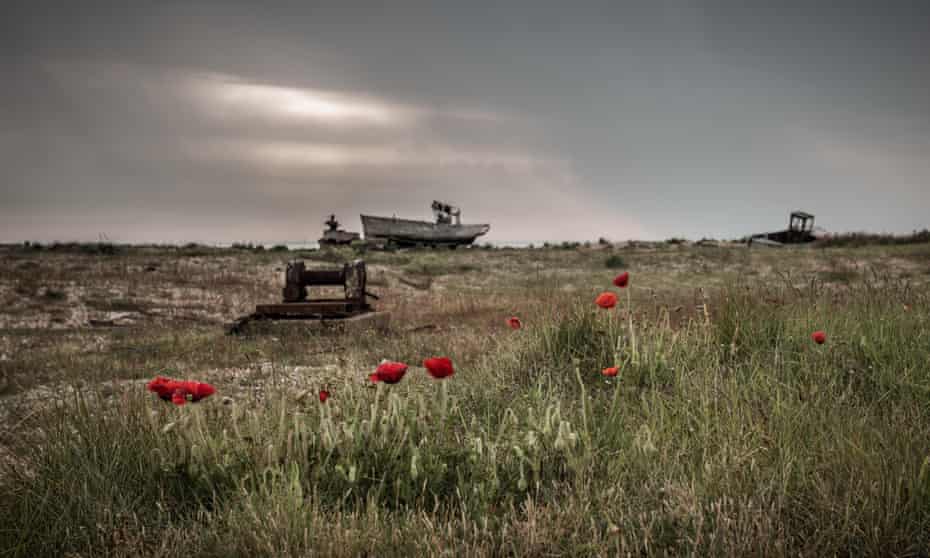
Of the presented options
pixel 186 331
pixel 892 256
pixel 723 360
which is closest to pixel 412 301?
pixel 186 331

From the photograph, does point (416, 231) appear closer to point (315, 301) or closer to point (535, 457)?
point (315, 301)

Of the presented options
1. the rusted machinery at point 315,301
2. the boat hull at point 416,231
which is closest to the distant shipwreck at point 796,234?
the boat hull at point 416,231

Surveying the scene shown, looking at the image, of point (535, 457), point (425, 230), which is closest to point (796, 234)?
point (425, 230)

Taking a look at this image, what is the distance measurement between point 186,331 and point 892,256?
23091mm

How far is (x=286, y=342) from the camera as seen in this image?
28.1 feet

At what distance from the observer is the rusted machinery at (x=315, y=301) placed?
9.89 meters

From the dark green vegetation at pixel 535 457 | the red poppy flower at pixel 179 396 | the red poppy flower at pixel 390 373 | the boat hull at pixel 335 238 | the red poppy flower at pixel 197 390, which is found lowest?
the dark green vegetation at pixel 535 457

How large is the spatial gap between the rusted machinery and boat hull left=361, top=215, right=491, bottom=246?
94.3 feet

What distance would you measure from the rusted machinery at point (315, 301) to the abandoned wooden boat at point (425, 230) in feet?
94.3

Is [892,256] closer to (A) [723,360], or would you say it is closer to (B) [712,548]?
(A) [723,360]

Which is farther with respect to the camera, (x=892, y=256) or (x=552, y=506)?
(x=892, y=256)

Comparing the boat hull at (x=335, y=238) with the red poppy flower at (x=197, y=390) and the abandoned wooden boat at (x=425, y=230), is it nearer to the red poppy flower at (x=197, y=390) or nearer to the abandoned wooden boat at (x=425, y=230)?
the abandoned wooden boat at (x=425, y=230)

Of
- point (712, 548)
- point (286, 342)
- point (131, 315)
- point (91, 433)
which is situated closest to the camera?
point (712, 548)

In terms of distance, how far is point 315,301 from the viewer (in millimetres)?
10617
